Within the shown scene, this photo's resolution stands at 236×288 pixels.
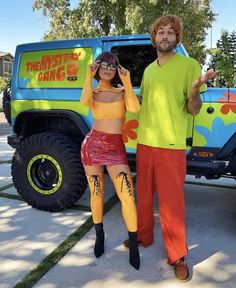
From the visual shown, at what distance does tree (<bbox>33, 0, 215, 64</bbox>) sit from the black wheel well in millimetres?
16264

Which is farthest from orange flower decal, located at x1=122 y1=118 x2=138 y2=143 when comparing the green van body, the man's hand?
the man's hand

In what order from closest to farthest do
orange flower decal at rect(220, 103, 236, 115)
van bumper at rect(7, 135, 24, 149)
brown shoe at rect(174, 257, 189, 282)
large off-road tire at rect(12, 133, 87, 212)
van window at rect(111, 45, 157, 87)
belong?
brown shoe at rect(174, 257, 189, 282), orange flower decal at rect(220, 103, 236, 115), van window at rect(111, 45, 157, 87), large off-road tire at rect(12, 133, 87, 212), van bumper at rect(7, 135, 24, 149)

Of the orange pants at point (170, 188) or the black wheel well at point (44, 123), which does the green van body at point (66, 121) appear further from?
the orange pants at point (170, 188)

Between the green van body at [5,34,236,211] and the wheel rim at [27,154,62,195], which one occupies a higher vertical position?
the green van body at [5,34,236,211]

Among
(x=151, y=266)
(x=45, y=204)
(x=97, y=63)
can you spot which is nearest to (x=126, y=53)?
(x=97, y=63)

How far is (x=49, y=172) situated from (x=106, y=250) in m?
1.39

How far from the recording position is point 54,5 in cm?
2434

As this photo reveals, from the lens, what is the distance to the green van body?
3.43m

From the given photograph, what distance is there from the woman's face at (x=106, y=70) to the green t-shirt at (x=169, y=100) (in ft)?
0.99

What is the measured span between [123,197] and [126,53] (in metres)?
1.70

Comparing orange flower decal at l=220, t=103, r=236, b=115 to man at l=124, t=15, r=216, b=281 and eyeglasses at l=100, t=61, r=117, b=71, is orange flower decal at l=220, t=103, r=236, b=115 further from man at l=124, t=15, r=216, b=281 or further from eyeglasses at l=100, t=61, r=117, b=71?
eyeglasses at l=100, t=61, r=117, b=71

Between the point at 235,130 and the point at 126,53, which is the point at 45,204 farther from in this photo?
the point at 235,130

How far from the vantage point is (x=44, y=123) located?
4.44 m

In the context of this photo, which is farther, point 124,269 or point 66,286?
point 124,269
